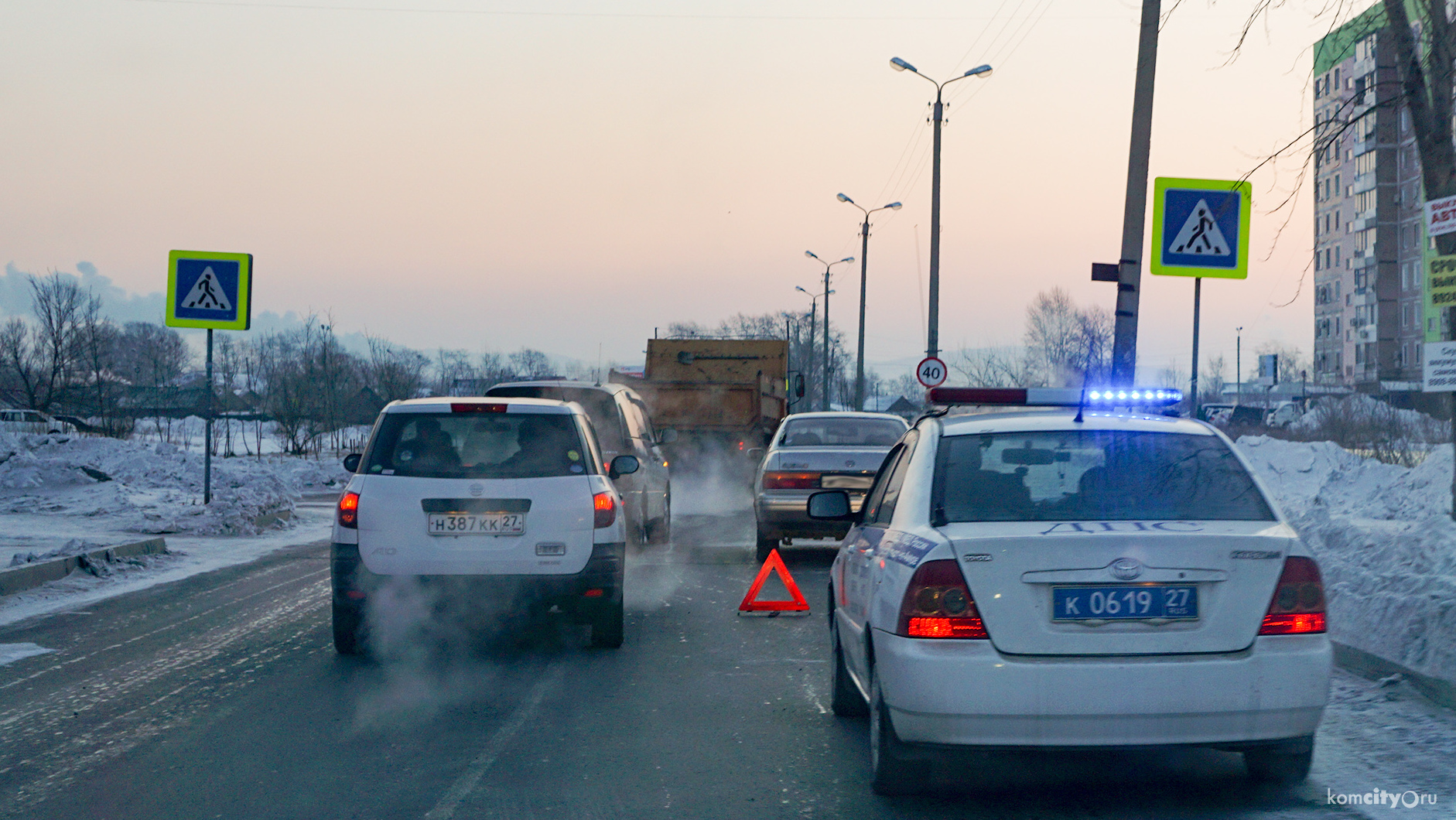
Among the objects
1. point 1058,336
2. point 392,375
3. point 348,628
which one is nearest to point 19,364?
point 392,375

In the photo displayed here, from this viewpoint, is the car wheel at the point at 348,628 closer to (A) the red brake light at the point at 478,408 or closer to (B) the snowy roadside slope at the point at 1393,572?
(A) the red brake light at the point at 478,408

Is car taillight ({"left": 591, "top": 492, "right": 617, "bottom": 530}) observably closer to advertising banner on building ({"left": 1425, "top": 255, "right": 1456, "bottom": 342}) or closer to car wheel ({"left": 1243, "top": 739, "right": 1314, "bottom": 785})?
car wheel ({"left": 1243, "top": 739, "right": 1314, "bottom": 785})

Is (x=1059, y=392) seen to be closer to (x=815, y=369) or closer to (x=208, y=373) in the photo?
(x=208, y=373)

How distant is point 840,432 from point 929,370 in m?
12.0

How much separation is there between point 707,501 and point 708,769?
1808cm

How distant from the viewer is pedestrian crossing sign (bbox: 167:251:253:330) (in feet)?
51.6

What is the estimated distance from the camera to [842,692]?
19.4 ft

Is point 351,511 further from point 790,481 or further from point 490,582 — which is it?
point 790,481

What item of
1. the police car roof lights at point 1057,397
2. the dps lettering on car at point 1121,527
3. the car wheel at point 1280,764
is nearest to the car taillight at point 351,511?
the police car roof lights at point 1057,397

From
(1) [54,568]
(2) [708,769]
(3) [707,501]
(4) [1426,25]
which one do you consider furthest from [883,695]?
(3) [707,501]

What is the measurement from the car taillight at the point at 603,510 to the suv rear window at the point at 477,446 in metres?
0.21

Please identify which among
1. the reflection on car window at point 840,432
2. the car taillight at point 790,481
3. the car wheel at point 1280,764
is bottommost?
the car wheel at point 1280,764

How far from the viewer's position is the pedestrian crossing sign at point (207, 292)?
15.7 meters

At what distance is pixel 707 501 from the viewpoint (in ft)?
75.9
